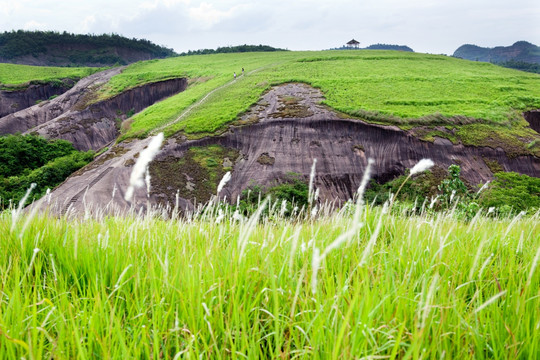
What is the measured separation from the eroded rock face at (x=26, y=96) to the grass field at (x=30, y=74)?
5.99 feet

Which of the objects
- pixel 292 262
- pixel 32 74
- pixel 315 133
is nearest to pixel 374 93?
pixel 315 133

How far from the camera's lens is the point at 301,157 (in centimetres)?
3134

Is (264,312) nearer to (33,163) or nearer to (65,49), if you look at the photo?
(33,163)

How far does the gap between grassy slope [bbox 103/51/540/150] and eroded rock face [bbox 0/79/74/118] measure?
15447 mm

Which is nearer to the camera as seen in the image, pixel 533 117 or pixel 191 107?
pixel 533 117

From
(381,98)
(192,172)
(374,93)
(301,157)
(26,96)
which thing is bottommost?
(192,172)

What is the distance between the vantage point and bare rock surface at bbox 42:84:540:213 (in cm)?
2812

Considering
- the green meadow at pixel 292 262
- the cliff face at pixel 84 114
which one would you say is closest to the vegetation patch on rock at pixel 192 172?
the green meadow at pixel 292 262

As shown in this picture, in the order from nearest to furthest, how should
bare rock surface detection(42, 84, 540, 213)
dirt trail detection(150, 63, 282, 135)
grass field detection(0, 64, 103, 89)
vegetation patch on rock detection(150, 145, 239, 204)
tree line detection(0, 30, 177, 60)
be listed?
1. vegetation patch on rock detection(150, 145, 239, 204)
2. bare rock surface detection(42, 84, 540, 213)
3. dirt trail detection(150, 63, 282, 135)
4. grass field detection(0, 64, 103, 89)
5. tree line detection(0, 30, 177, 60)

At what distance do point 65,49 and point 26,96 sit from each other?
68.1m

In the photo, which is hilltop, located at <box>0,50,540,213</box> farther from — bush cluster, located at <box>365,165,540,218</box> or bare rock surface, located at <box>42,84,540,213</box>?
bush cluster, located at <box>365,165,540,218</box>

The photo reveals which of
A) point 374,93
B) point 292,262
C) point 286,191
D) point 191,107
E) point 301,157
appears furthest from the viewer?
point 191,107

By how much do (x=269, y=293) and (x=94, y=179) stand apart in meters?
29.5

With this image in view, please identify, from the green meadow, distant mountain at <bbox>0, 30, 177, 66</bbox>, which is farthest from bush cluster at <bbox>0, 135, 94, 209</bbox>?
distant mountain at <bbox>0, 30, 177, 66</bbox>
